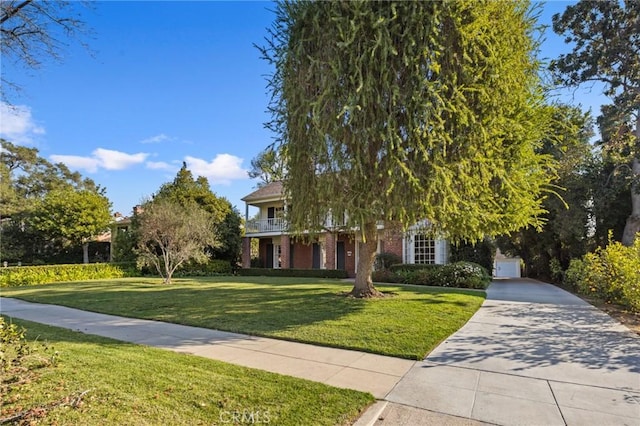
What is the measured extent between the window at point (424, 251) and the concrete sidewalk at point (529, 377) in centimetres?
1328

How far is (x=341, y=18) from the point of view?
816cm

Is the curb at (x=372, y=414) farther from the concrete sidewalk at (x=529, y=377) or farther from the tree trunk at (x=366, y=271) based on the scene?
the tree trunk at (x=366, y=271)

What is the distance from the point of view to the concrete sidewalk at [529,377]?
3.76 m

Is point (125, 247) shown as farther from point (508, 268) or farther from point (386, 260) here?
point (508, 268)

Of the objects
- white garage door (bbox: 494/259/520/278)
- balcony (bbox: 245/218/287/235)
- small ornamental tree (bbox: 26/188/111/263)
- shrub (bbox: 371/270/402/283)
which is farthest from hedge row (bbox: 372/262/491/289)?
white garage door (bbox: 494/259/520/278)

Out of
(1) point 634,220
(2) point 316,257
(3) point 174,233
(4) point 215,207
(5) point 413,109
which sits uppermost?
(5) point 413,109

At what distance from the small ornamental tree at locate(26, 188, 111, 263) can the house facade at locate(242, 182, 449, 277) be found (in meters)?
12.6

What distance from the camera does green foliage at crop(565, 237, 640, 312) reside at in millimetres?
8977

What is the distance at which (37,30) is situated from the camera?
558 cm

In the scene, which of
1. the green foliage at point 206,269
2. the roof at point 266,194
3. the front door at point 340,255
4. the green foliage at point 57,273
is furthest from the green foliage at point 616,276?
the green foliage at point 57,273

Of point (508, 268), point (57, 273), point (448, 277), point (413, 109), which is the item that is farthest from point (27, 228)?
point (508, 268)

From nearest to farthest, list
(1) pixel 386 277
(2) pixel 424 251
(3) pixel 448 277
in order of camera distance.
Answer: (3) pixel 448 277
(1) pixel 386 277
(2) pixel 424 251

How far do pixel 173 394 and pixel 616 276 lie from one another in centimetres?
1164

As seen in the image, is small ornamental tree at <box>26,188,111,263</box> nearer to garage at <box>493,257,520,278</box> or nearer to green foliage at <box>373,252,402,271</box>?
green foliage at <box>373,252,402,271</box>
